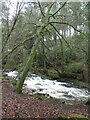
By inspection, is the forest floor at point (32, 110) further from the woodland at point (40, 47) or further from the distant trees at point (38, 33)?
the distant trees at point (38, 33)

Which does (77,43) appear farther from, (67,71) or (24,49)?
(67,71)

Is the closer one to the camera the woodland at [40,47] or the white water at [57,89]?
the woodland at [40,47]

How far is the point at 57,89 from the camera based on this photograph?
1625 cm

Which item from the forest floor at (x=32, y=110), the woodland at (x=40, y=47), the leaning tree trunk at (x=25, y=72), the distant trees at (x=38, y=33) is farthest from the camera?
the distant trees at (x=38, y=33)

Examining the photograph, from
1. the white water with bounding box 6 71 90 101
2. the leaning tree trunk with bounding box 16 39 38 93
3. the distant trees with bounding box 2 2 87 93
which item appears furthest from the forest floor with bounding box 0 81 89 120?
the white water with bounding box 6 71 90 101

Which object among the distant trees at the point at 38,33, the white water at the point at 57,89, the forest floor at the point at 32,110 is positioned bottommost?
the white water at the point at 57,89

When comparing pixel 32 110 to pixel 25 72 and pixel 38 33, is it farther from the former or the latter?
pixel 38 33

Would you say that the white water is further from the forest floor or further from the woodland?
the forest floor

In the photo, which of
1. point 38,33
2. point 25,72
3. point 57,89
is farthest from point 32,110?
point 57,89

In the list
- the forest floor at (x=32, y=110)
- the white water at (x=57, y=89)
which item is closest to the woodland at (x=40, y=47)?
the forest floor at (x=32, y=110)

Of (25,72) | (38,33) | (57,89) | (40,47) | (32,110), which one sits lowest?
(57,89)

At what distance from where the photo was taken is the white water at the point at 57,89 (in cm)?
1447

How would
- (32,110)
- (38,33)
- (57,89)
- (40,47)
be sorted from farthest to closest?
(57,89)
(40,47)
(38,33)
(32,110)

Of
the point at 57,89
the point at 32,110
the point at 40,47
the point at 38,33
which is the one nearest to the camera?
the point at 32,110
